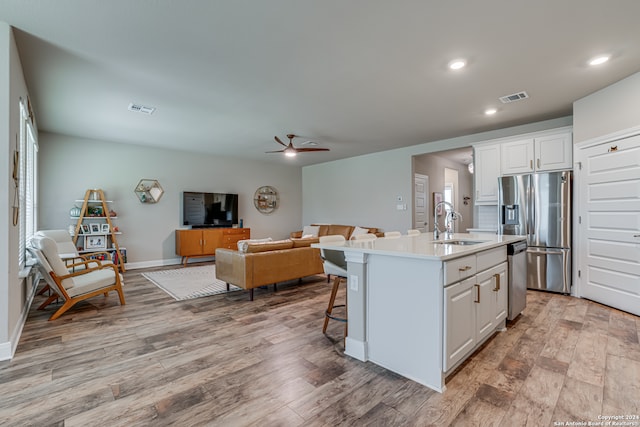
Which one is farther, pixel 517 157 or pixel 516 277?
pixel 517 157

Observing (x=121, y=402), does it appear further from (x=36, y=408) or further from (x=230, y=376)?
(x=230, y=376)

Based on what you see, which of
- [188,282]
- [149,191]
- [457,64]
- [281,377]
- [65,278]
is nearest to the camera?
[281,377]

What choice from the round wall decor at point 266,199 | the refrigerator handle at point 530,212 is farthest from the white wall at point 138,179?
the refrigerator handle at point 530,212

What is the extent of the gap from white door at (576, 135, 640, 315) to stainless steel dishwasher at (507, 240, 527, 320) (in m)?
1.23

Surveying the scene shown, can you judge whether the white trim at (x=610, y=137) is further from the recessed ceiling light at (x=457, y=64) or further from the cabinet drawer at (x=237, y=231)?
the cabinet drawer at (x=237, y=231)

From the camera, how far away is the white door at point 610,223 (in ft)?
10.8

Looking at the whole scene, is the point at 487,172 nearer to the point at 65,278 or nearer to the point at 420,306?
the point at 420,306

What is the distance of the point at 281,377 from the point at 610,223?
13.5 feet

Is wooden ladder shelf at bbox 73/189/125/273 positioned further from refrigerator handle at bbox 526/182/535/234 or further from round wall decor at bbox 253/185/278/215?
refrigerator handle at bbox 526/182/535/234

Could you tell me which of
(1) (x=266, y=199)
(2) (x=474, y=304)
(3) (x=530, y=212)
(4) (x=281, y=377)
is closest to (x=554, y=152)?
(3) (x=530, y=212)

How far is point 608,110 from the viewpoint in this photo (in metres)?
3.54

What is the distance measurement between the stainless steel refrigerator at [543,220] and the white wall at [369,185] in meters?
1.16

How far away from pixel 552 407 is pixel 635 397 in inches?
23.4

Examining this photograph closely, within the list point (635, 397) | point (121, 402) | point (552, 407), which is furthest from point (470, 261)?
point (121, 402)
